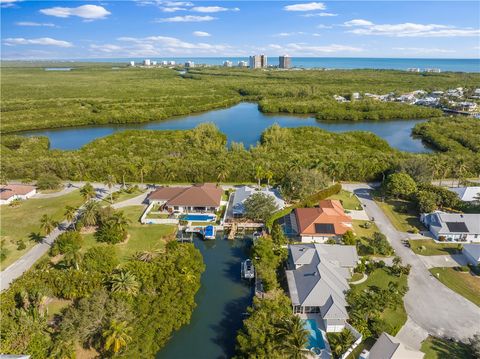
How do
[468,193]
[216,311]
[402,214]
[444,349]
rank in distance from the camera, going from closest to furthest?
[444,349], [216,311], [402,214], [468,193]

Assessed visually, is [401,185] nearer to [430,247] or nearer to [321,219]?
[430,247]

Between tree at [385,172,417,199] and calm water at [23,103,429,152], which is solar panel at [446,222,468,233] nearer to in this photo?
tree at [385,172,417,199]

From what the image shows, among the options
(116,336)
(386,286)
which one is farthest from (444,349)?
(116,336)

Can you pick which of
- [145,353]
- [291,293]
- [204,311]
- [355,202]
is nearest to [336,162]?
[355,202]

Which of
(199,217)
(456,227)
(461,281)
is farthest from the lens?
(199,217)

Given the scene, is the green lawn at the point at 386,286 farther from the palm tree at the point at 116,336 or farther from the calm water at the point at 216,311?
the palm tree at the point at 116,336


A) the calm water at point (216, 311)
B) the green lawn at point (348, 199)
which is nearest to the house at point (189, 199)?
the calm water at point (216, 311)

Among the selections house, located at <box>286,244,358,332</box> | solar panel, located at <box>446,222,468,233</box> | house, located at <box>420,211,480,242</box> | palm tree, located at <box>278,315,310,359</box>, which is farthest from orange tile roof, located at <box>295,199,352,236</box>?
palm tree, located at <box>278,315,310,359</box>
